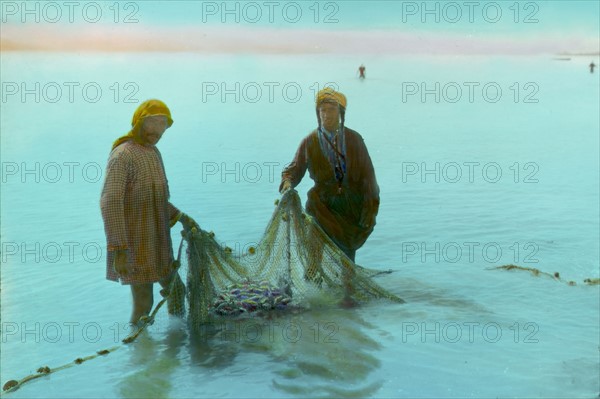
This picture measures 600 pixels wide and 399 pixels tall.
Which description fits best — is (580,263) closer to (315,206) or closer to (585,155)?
(315,206)

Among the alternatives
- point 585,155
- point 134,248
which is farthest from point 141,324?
point 585,155

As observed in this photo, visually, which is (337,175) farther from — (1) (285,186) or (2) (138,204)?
(2) (138,204)

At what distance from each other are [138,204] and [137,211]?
0.17ft

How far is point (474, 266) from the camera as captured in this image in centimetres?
905

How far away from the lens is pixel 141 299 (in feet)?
22.2

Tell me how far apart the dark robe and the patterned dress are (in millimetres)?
1195

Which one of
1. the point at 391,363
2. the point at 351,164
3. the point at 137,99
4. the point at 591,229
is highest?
the point at 137,99

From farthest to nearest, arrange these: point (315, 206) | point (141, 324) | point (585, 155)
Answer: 1. point (585, 155)
2. point (315, 206)
3. point (141, 324)

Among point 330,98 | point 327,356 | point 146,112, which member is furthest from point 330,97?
Answer: point 327,356

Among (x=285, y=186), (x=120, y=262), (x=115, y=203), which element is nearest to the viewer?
(x=115, y=203)

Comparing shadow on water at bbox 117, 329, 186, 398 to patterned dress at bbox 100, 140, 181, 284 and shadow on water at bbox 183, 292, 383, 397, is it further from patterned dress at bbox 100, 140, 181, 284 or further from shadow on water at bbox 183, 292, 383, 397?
patterned dress at bbox 100, 140, 181, 284

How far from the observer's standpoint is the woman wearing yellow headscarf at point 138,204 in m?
6.31

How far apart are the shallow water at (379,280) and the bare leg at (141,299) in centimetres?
21

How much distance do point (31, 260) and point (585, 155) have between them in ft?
42.1
